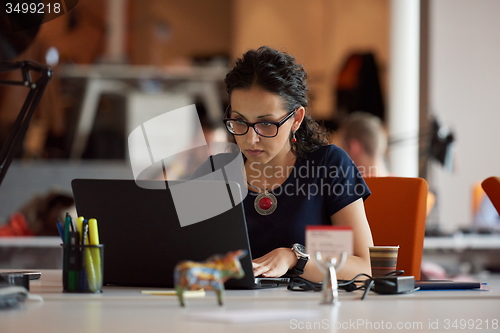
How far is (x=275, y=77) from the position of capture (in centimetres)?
155

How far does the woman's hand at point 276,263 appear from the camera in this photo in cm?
126

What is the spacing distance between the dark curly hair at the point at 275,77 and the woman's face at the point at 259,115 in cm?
2

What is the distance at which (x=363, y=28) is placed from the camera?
7.00 m

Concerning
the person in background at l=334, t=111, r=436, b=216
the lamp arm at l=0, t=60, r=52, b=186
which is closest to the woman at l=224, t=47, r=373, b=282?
the lamp arm at l=0, t=60, r=52, b=186

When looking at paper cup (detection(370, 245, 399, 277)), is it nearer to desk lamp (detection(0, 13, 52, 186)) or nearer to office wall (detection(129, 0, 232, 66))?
desk lamp (detection(0, 13, 52, 186))

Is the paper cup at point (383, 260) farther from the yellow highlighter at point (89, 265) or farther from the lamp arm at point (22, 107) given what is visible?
the lamp arm at point (22, 107)

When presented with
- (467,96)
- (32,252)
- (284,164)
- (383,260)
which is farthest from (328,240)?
(467,96)

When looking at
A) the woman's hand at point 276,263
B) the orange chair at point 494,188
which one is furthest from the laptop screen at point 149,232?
the orange chair at point 494,188

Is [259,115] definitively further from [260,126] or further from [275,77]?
[275,77]

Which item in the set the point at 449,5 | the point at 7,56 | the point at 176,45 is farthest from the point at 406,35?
the point at 7,56

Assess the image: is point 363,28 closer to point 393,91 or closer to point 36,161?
point 393,91

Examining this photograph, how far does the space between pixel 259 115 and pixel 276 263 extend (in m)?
0.39

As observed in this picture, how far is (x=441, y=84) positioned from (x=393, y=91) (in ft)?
1.90

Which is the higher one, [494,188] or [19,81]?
[19,81]
